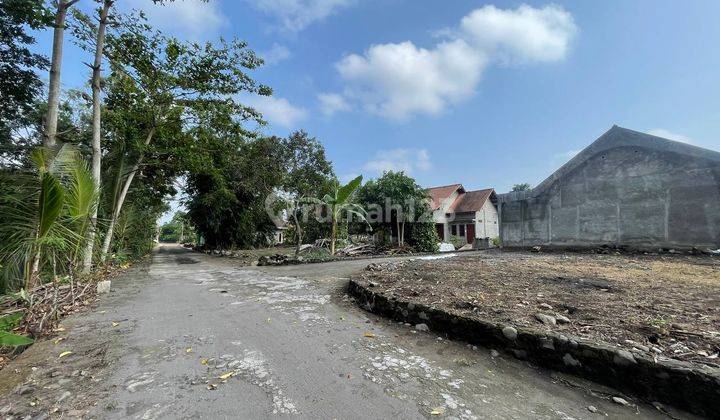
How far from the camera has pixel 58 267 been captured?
5.66 meters

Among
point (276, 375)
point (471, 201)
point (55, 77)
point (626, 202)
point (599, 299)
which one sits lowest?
point (276, 375)

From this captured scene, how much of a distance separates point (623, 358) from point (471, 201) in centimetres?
2627

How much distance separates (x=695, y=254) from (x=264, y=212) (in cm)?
1944

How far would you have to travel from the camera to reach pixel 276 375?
269 cm

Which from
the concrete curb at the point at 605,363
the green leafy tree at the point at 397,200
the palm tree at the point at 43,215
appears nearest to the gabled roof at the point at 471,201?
the green leafy tree at the point at 397,200

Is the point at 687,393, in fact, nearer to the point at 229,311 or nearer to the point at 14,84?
the point at 229,311

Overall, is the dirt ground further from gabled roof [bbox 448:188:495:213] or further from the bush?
gabled roof [bbox 448:188:495:213]

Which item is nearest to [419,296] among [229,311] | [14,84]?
[229,311]

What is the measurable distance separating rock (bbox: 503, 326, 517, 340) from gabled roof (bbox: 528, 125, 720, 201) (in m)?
9.96

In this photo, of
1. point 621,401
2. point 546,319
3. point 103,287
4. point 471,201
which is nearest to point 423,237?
point 471,201

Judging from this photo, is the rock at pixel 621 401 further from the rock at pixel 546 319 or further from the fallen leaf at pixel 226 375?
the fallen leaf at pixel 226 375

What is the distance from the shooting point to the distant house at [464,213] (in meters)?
26.3

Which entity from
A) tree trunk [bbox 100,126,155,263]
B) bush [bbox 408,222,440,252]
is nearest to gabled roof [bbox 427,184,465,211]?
bush [bbox 408,222,440,252]

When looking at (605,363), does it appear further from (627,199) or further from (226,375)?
(627,199)
